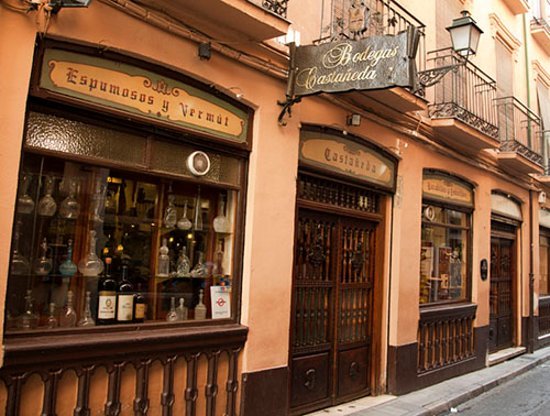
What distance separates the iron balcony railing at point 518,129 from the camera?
1088 centimetres

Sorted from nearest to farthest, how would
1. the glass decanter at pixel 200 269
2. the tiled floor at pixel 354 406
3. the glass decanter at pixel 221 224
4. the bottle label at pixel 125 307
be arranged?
1. the bottle label at pixel 125 307
2. the glass decanter at pixel 200 269
3. the glass decanter at pixel 221 224
4. the tiled floor at pixel 354 406

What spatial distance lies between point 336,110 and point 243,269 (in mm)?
2470

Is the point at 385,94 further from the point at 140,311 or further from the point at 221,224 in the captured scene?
the point at 140,311

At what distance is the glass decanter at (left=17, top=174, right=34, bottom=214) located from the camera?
12.7 feet

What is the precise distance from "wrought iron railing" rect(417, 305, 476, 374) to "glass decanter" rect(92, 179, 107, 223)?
5446 mm

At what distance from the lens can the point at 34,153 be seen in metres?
3.86

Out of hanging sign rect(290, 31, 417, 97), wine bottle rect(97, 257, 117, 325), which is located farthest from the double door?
wine bottle rect(97, 257, 117, 325)

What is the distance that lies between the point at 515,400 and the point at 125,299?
6458 mm

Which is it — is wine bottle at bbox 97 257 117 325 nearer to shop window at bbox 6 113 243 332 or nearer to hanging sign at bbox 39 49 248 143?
shop window at bbox 6 113 243 332

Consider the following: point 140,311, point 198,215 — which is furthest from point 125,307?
point 198,215

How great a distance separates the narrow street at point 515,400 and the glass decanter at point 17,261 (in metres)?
5.79

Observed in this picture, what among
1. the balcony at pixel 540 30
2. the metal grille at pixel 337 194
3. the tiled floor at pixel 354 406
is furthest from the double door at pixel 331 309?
the balcony at pixel 540 30

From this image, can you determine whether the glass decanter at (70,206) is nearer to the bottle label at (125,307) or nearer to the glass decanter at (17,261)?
the glass decanter at (17,261)

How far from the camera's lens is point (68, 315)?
13.7 ft
